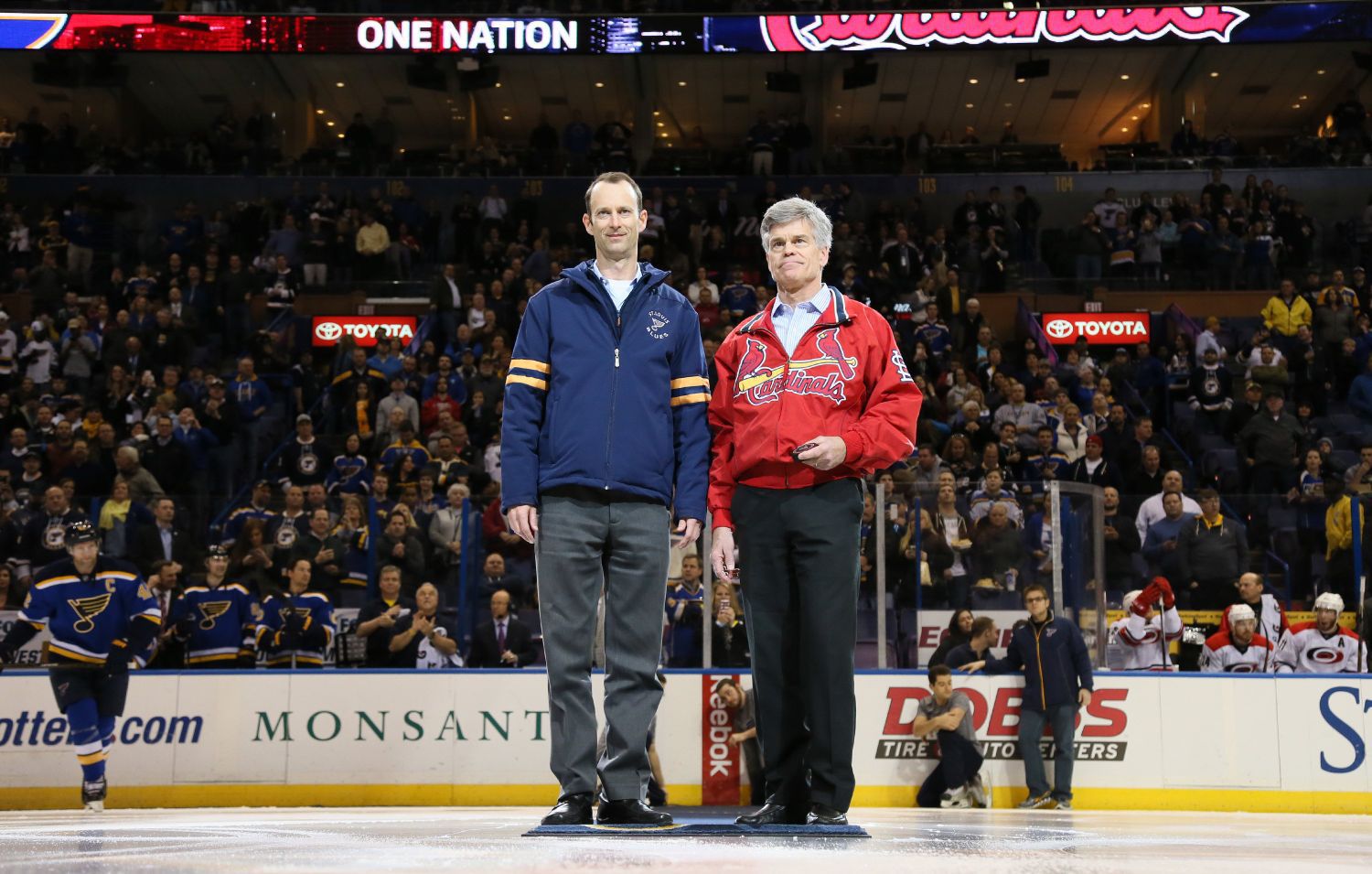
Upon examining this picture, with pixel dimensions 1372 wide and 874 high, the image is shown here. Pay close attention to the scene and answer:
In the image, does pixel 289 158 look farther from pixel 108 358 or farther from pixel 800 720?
pixel 800 720

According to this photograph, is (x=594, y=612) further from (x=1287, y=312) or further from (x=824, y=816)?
(x=1287, y=312)

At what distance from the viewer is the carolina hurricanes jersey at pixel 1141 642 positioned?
11.5 m

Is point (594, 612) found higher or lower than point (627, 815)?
higher

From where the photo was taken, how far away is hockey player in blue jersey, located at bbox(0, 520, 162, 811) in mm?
10188

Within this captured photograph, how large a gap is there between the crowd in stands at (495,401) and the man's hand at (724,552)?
471 centimetres

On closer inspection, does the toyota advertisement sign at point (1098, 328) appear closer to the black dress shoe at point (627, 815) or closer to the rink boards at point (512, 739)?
the rink boards at point (512, 739)

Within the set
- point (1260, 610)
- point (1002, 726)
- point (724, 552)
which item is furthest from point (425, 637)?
point (724, 552)

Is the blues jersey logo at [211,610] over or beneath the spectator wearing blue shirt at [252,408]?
beneath

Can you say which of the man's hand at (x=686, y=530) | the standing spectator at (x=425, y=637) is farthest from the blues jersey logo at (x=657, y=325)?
the standing spectator at (x=425, y=637)

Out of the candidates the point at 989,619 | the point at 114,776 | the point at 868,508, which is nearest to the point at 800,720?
the point at 868,508

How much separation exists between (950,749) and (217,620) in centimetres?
572

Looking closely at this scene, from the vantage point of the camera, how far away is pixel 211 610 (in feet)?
38.4

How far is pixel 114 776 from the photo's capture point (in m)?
11.1

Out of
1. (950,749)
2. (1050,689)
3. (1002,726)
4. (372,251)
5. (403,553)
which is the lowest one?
(950,749)
